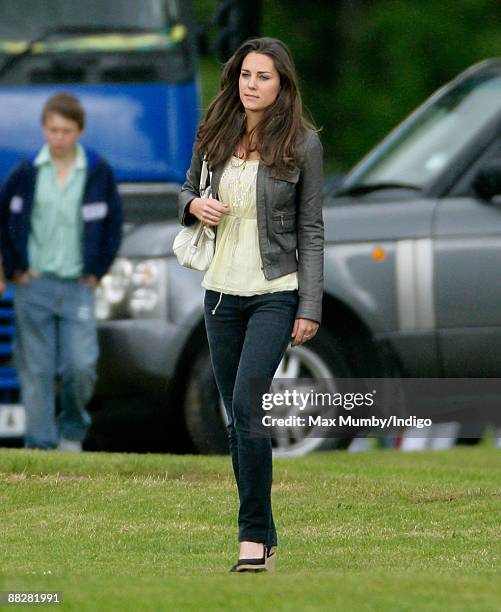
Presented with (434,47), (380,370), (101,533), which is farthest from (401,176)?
(434,47)

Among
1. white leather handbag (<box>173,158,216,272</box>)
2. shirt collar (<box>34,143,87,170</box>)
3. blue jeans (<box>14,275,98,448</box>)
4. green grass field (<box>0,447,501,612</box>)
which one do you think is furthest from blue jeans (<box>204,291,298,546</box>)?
shirt collar (<box>34,143,87,170</box>)

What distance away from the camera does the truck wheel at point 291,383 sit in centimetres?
1023

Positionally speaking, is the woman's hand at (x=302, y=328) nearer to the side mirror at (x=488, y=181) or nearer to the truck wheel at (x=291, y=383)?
the side mirror at (x=488, y=181)

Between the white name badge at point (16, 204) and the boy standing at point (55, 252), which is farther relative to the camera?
the white name badge at point (16, 204)

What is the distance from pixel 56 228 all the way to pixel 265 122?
4166 millimetres

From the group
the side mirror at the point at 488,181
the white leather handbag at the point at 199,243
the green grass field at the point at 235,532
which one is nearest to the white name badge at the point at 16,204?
the green grass field at the point at 235,532

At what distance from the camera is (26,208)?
10609mm

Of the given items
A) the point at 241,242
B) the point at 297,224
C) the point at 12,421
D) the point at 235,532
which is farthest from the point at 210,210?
the point at 12,421

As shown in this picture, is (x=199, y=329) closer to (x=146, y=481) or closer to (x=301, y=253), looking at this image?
(x=146, y=481)

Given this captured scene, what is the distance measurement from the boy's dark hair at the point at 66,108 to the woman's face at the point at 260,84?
413 cm

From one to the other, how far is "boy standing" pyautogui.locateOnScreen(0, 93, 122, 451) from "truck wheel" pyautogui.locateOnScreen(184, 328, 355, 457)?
59cm

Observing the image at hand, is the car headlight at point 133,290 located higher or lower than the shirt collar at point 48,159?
lower

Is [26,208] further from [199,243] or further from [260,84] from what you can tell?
[260,84]

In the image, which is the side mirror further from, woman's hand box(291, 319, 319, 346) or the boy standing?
woman's hand box(291, 319, 319, 346)
